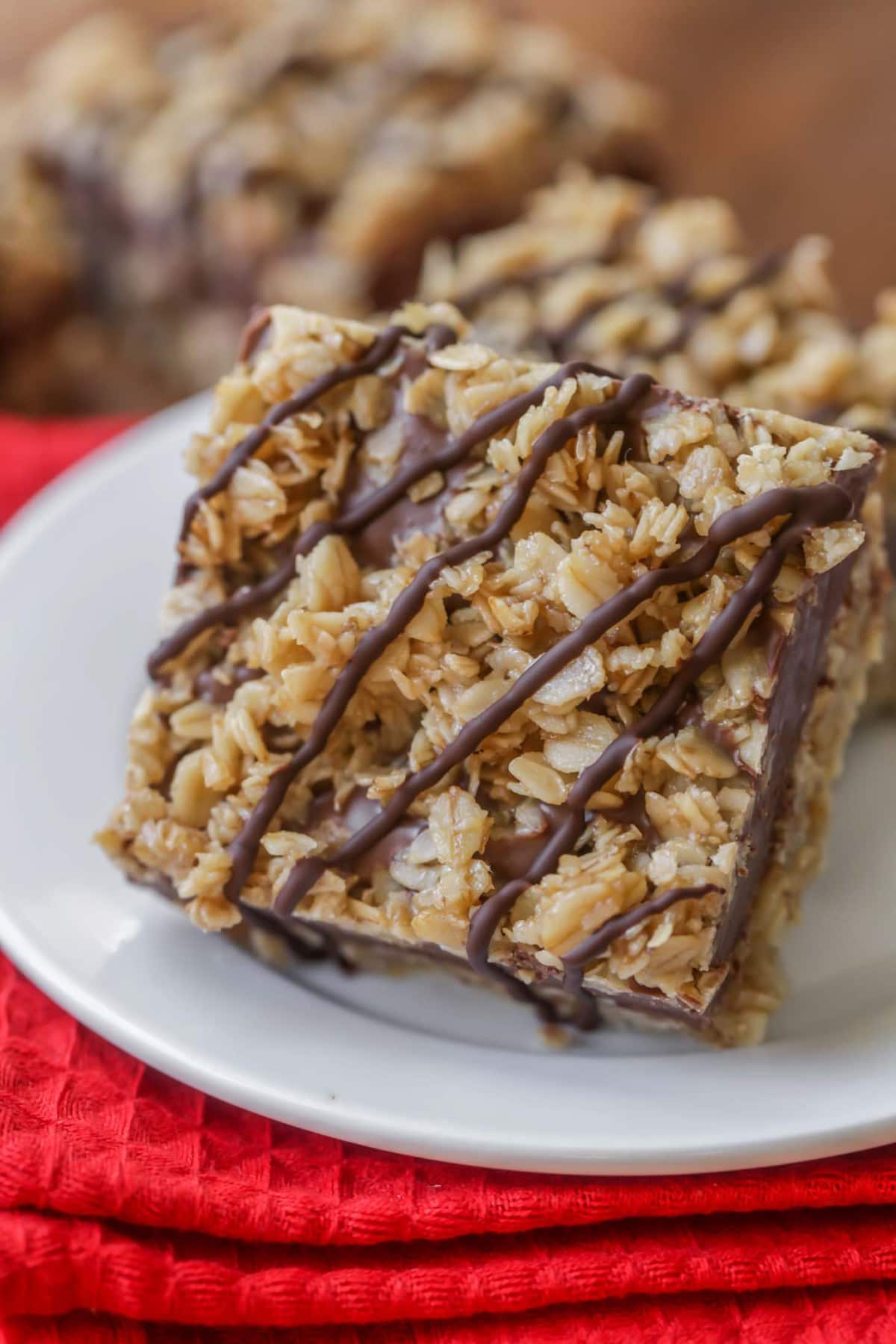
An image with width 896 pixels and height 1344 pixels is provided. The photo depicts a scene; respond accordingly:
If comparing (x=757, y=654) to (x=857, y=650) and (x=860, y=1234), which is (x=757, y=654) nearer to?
(x=857, y=650)

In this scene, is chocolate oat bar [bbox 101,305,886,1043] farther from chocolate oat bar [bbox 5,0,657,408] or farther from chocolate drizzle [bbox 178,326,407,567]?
chocolate oat bar [bbox 5,0,657,408]

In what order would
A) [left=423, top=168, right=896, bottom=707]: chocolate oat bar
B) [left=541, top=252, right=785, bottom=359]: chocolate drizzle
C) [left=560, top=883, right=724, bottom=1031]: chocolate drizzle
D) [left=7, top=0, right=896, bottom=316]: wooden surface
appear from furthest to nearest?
[left=7, top=0, right=896, bottom=316]: wooden surface, [left=541, top=252, right=785, bottom=359]: chocolate drizzle, [left=423, top=168, right=896, bottom=707]: chocolate oat bar, [left=560, top=883, right=724, bottom=1031]: chocolate drizzle

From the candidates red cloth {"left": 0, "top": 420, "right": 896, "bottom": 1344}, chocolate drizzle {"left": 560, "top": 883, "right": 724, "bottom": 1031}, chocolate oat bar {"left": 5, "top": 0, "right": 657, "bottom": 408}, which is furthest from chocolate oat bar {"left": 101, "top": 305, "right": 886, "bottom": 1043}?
chocolate oat bar {"left": 5, "top": 0, "right": 657, "bottom": 408}

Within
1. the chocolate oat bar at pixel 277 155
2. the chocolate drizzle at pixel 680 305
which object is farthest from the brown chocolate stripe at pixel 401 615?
the chocolate oat bar at pixel 277 155

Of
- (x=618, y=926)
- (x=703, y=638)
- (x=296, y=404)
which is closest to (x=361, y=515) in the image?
(x=296, y=404)

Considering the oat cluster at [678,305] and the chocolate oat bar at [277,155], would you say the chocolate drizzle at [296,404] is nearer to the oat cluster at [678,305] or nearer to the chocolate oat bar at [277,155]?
the oat cluster at [678,305]

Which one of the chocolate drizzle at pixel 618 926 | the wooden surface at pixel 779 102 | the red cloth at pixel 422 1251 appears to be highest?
the wooden surface at pixel 779 102
